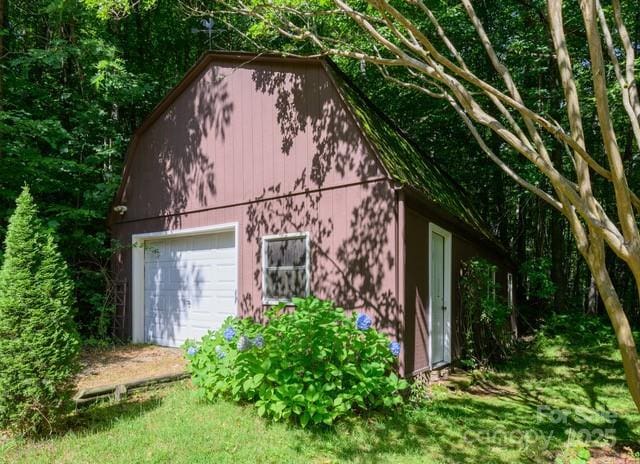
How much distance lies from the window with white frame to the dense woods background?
9.97ft

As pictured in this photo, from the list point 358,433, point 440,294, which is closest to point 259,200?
point 440,294

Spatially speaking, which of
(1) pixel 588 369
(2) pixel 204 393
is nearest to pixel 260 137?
(2) pixel 204 393

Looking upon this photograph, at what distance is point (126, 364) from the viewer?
6.99m

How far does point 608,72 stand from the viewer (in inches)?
373

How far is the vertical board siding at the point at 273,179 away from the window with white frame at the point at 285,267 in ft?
0.38

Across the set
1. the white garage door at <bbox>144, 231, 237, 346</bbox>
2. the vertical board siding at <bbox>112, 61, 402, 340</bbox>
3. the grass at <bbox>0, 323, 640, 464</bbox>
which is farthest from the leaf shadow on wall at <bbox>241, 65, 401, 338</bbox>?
the grass at <bbox>0, 323, 640, 464</bbox>

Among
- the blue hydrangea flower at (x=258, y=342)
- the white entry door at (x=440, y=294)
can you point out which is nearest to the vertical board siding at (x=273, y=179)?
the white entry door at (x=440, y=294)

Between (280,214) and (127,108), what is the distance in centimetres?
743

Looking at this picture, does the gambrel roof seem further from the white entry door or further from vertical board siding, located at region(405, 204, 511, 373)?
the white entry door

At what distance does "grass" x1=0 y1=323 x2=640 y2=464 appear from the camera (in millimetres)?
3727

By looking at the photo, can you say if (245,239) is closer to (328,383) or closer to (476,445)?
(328,383)

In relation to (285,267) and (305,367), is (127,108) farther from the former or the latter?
(305,367)

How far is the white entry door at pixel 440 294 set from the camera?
6.45 m

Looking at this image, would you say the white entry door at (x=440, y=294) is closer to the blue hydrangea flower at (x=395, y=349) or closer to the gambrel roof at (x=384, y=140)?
the gambrel roof at (x=384, y=140)
